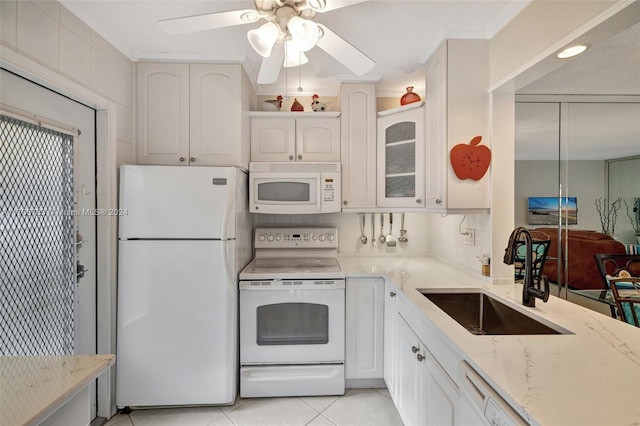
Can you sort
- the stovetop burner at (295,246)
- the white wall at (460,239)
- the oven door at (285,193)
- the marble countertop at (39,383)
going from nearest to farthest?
the marble countertop at (39,383)
the white wall at (460,239)
the oven door at (285,193)
the stovetop burner at (295,246)

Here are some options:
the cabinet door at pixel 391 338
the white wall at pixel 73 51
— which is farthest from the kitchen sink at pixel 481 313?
the white wall at pixel 73 51

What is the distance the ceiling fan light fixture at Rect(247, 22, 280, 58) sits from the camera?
49.1 inches

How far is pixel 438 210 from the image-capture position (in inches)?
80.8

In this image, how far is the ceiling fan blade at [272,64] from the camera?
1.53 m

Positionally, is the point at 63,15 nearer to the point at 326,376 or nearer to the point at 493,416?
the point at 493,416

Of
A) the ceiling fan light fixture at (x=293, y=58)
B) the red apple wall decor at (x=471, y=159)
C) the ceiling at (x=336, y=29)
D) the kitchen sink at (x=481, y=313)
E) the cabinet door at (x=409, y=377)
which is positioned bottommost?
the cabinet door at (x=409, y=377)

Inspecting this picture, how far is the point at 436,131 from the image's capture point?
2.09 metres

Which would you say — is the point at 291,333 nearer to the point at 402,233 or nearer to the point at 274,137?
the point at 402,233

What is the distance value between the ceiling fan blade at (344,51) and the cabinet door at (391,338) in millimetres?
1338

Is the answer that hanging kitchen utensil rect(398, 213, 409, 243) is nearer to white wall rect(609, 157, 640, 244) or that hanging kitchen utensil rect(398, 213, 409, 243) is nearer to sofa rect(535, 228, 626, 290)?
sofa rect(535, 228, 626, 290)

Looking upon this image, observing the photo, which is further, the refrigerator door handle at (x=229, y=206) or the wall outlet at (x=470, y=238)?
the wall outlet at (x=470, y=238)

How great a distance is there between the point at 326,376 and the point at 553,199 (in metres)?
2.37

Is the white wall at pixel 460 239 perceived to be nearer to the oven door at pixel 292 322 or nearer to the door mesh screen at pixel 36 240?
the oven door at pixel 292 322

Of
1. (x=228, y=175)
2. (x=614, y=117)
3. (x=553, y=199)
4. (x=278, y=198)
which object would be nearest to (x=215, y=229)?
(x=228, y=175)
